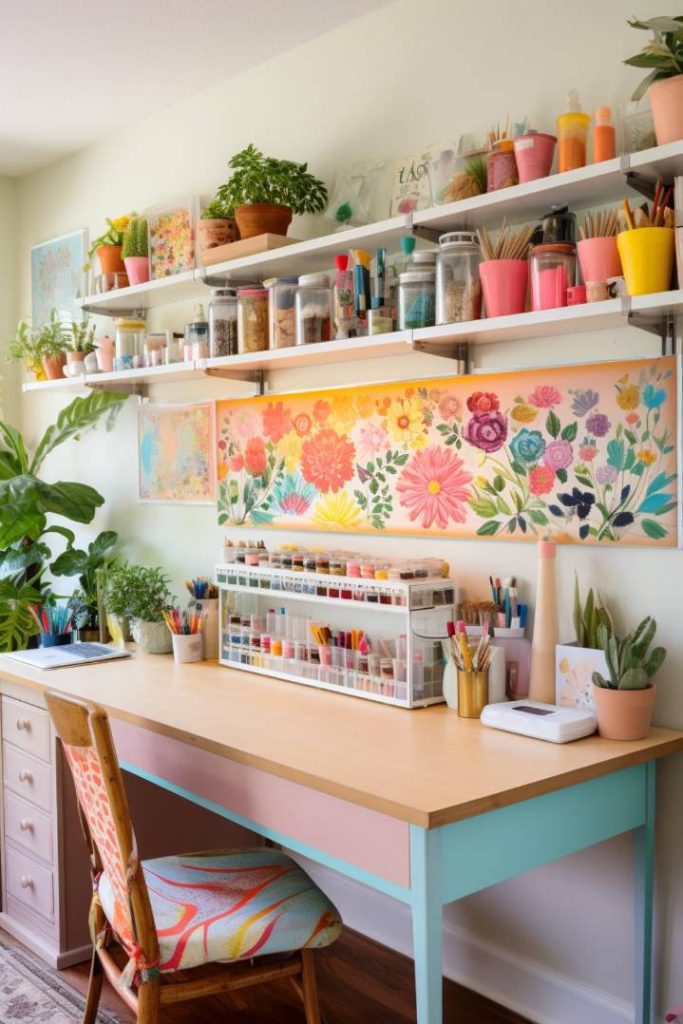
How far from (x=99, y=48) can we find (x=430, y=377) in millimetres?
1454

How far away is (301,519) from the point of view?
9.89 feet

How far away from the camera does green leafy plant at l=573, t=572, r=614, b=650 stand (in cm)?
222

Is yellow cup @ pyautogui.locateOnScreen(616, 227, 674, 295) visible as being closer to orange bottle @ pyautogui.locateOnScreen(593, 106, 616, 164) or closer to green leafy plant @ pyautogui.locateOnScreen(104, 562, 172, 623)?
orange bottle @ pyautogui.locateOnScreen(593, 106, 616, 164)

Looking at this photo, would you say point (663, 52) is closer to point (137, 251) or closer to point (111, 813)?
point (111, 813)

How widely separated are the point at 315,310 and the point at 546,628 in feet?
3.35

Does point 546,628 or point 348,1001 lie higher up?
point 546,628

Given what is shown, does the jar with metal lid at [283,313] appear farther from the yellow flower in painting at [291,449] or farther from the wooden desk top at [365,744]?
the wooden desk top at [365,744]

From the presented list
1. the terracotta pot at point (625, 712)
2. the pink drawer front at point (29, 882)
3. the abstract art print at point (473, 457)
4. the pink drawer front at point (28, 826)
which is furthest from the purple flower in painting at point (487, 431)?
the pink drawer front at point (29, 882)

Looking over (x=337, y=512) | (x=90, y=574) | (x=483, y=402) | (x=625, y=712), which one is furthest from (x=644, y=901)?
(x=90, y=574)

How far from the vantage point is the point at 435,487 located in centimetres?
262

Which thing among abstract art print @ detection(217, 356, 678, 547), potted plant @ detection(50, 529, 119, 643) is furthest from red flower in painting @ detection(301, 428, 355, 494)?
potted plant @ detection(50, 529, 119, 643)

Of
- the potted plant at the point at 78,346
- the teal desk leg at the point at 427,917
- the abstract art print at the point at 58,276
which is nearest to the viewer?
the teal desk leg at the point at 427,917

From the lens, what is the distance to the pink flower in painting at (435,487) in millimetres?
2559

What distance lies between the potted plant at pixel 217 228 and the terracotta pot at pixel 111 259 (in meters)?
0.60
